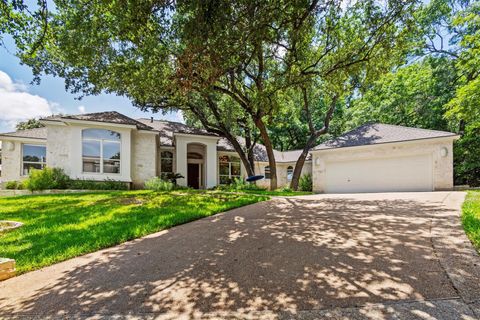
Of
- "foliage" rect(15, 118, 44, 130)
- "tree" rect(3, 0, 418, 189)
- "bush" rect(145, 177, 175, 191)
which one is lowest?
"bush" rect(145, 177, 175, 191)

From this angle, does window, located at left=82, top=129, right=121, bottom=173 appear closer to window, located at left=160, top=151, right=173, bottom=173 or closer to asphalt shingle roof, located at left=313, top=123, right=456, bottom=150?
window, located at left=160, top=151, right=173, bottom=173

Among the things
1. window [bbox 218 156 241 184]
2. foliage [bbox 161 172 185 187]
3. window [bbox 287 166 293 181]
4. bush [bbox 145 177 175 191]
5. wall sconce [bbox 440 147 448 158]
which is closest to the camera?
wall sconce [bbox 440 147 448 158]

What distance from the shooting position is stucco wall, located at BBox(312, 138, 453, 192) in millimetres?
13789

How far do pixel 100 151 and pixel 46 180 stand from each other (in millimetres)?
2963

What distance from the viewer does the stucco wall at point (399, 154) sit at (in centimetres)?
1379

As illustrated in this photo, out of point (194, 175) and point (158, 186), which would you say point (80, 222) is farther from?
point (194, 175)

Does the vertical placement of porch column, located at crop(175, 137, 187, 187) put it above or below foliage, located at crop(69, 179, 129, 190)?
above

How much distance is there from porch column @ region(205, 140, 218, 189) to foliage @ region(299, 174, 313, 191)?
679 centimetres

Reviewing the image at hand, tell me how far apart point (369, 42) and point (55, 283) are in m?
11.9

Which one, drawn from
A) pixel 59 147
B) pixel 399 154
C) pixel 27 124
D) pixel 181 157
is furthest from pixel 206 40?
pixel 27 124

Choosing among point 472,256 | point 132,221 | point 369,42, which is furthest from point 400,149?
point 132,221

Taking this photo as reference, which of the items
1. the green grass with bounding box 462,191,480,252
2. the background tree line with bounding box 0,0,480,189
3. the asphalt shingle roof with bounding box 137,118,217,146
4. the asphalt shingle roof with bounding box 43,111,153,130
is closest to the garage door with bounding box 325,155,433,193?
the background tree line with bounding box 0,0,480,189

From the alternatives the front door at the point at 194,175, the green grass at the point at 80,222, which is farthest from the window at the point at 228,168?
the green grass at the point at 80,222

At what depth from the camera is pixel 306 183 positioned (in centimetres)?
1972
